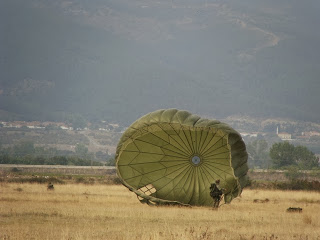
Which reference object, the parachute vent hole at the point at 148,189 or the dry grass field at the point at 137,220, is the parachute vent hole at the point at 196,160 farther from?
the dry grass field at the point at 137,220

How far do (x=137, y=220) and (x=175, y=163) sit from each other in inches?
306

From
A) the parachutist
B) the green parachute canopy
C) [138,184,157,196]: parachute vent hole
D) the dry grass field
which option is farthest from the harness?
[138,184,157,196]: parachute vent hole

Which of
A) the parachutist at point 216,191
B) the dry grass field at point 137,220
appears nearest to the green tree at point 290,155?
the dry grass field at point 137,220

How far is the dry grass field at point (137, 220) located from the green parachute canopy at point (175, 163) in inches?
38.8

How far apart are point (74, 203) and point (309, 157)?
127 metres

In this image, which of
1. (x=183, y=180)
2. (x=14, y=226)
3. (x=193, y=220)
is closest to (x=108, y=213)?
(x=193, y=220)

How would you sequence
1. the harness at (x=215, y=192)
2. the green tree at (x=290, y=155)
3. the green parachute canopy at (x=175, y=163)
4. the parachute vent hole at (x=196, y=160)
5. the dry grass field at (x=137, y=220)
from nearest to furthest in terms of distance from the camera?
the dry grass field at (x=137, y=220) < the harness at (x=215, y=192) < the green parachute canopy at (x=175, y=163) < the parachute vent hole at (x=196, y=160) < the green tree at (x=290, y=155)

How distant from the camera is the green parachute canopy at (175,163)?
26.5 metres

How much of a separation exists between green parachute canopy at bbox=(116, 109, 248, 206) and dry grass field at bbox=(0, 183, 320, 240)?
0.99 meters

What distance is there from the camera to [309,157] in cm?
14700

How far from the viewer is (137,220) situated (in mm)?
19844

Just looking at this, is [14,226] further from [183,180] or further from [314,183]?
[314,183]

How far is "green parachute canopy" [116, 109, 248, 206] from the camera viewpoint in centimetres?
2645

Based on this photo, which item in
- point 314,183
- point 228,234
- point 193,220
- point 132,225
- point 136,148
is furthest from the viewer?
point 314,183
